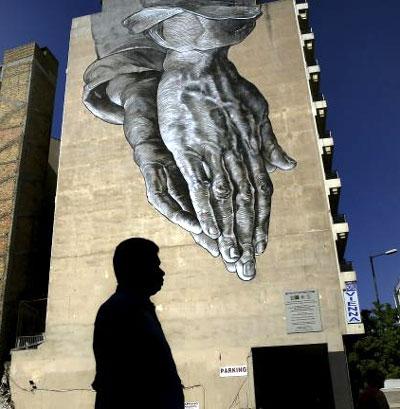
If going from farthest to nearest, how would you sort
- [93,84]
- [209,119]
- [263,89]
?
1. [93,84]
2. [263,89]
3. [209,119]

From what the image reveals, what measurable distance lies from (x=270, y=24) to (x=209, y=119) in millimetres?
5894

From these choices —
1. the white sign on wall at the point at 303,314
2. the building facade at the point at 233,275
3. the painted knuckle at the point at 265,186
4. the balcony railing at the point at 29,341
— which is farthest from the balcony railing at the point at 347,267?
the balcony railing at the point at 29,341

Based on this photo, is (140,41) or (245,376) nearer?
(245,376)

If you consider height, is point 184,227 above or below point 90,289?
above

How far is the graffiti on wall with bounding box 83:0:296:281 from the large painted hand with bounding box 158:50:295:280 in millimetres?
36

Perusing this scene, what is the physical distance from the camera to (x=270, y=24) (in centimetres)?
2172

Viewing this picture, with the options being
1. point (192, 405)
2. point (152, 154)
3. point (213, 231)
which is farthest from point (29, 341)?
point (152, 154)

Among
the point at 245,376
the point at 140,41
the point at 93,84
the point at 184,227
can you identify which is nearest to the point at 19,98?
the point at 93,84

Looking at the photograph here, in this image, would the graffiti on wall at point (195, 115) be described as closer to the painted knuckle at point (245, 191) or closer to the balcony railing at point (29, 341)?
the painted knuckle at point (245, 191)

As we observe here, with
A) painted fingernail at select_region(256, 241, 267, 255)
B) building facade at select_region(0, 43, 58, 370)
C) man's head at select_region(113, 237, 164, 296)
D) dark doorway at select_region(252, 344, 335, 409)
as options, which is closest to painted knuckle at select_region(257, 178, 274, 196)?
painted fingernail at select_region(256, 241, 267, 255)

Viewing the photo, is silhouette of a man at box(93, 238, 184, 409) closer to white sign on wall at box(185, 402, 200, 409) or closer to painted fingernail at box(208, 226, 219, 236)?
white sign on wall at box(185, 402, 200, 409)

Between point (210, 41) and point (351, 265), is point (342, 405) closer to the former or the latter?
point (351, 265)

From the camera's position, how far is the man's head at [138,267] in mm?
2314

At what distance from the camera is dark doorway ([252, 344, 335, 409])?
19.5m
